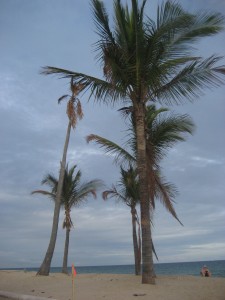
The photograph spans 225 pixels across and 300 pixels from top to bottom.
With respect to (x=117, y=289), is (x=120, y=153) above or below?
above

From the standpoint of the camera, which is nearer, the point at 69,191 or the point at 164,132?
the point at 164,132

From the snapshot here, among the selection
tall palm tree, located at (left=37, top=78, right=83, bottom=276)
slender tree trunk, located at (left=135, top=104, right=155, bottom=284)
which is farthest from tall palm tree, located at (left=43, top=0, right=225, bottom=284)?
tall palm tree, located at (left=37, top=78, right=83, bottom=276)

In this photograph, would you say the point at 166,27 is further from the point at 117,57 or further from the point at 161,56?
the point at 117,57

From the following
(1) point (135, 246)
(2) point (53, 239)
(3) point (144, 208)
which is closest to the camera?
(3) point (144, 208)

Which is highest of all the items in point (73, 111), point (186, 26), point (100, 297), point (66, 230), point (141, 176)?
point (73, 111)

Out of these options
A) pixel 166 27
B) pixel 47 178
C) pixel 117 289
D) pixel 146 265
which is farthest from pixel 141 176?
pixel 47 178

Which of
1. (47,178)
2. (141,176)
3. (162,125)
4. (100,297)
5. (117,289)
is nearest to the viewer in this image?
(100,297)

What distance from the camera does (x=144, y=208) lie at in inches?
452

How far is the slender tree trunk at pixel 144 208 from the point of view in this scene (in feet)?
36.1

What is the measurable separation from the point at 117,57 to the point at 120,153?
3995mm

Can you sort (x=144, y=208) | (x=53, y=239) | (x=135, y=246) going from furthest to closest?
(x=135, y=246) < (x=53, y=239) < (x=144, y=208)

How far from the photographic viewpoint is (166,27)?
39.3 ft

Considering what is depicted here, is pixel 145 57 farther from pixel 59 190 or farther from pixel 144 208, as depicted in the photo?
pixel 59 190

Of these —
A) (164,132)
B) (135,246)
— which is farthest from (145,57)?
(135,246)
